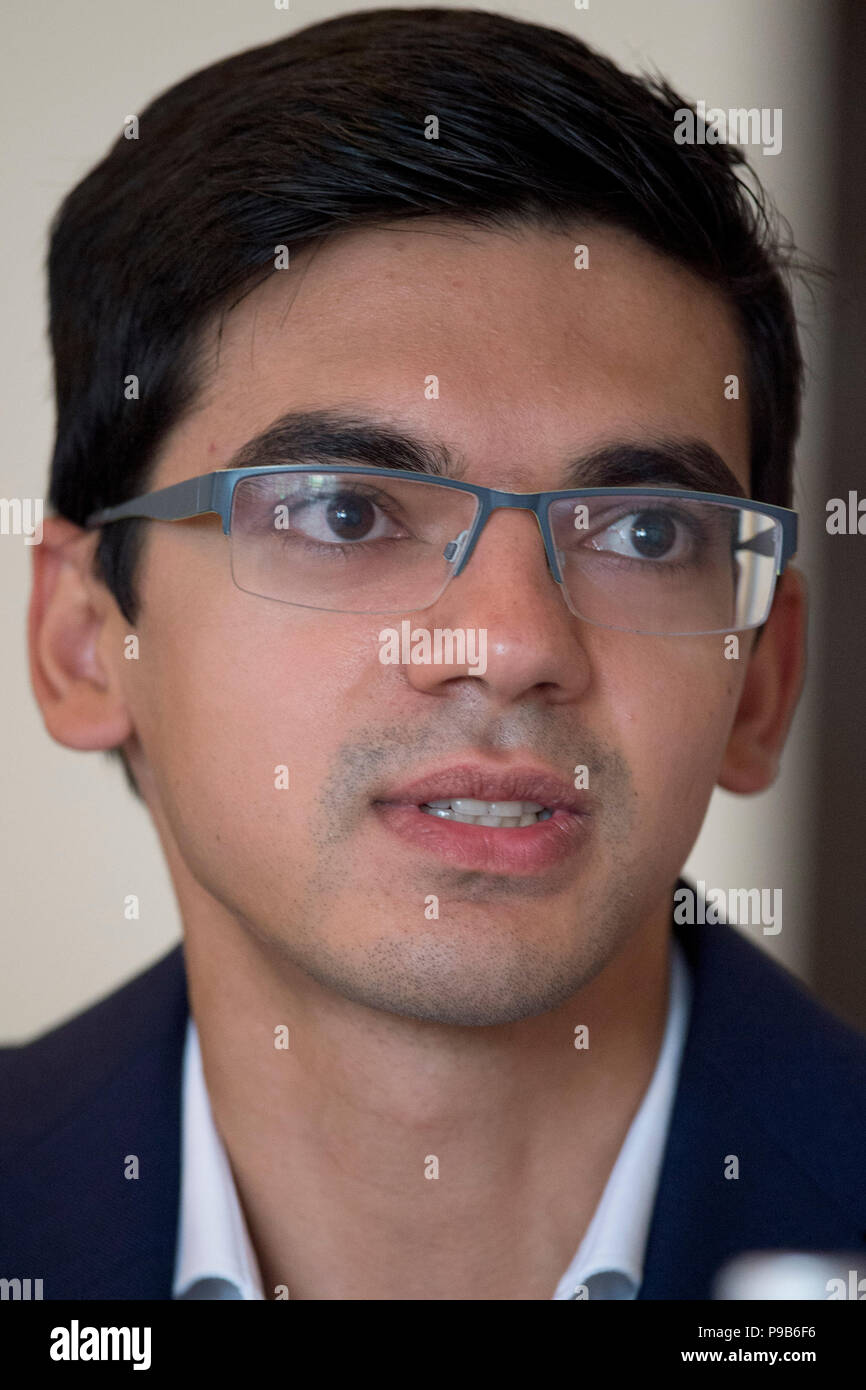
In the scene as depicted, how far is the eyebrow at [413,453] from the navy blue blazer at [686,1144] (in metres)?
0.50

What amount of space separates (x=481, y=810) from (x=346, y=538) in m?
0.25

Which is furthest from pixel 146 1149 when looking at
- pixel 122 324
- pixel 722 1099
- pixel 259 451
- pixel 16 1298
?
pixel 122 324

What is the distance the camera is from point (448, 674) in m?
1.06

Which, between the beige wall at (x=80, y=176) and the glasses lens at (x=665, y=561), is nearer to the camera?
the glasses lens at (x=665, y=561)

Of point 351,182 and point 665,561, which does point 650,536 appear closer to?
point 665,561

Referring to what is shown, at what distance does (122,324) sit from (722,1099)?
912 mm

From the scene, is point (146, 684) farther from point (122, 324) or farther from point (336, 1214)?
point (336, 1214)

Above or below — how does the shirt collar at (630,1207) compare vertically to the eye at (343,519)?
below

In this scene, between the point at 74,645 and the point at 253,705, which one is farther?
the point at 74,645

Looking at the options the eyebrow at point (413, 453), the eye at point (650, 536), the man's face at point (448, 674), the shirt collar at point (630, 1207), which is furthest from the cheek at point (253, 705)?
the shirt collar at point (630, 1207)

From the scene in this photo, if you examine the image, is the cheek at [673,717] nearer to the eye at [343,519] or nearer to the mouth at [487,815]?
the mouth at [487,815]

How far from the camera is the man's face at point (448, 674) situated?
1.08 meters

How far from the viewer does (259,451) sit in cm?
115

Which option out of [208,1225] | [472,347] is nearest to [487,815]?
[472,347]
